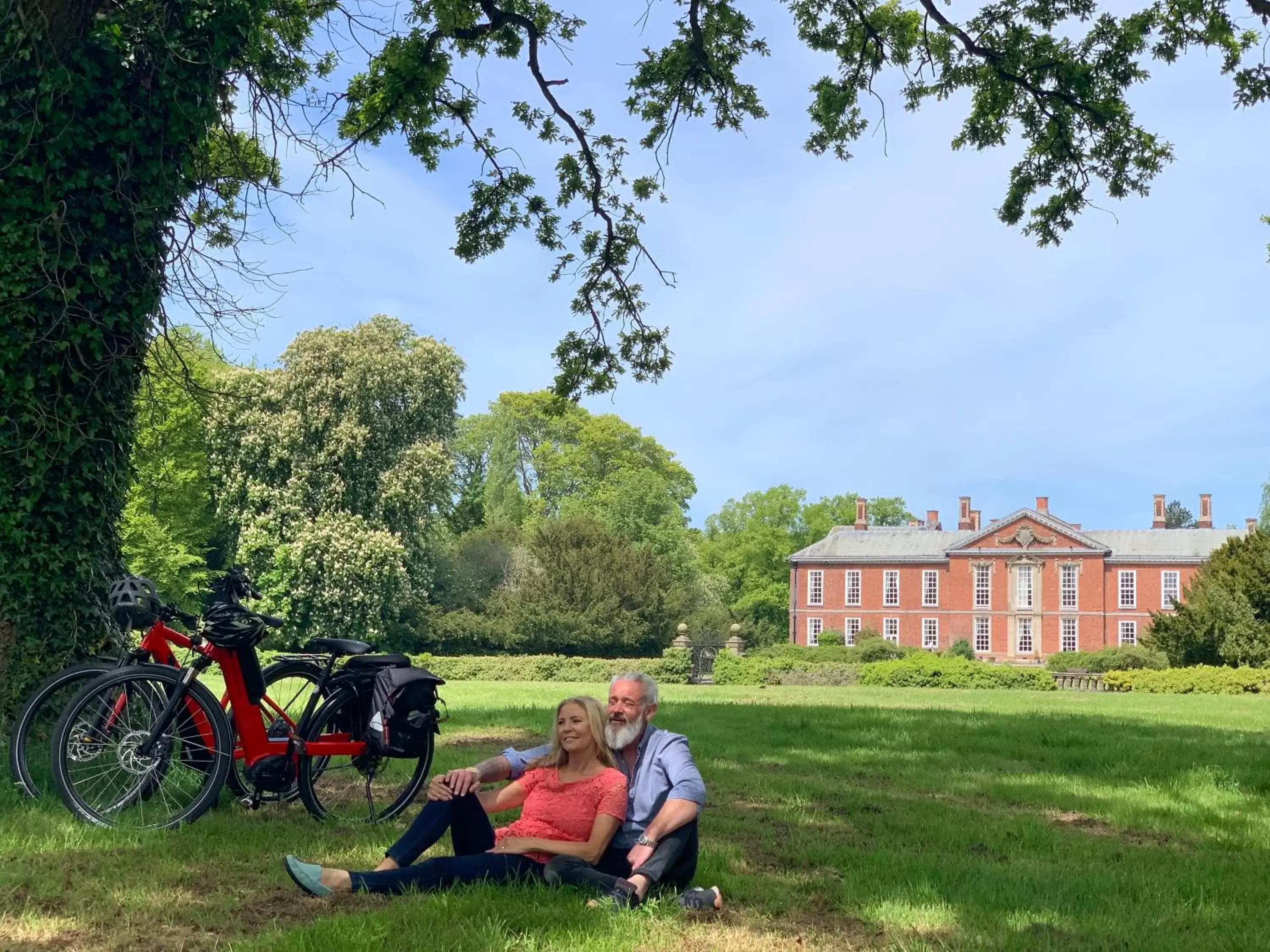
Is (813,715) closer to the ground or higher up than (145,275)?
closer to the ground

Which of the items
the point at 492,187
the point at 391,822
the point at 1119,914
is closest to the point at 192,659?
the point at 391,822

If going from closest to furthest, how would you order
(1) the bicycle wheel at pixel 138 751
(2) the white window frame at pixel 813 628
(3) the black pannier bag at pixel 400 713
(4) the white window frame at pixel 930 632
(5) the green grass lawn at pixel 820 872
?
1. (5) the green grass lawn at pixel 820 872
2. (1) the bicycle wheel at pixel 138 751
3. (3) the black pannier bag at pixel 400 713
4. (4) the white window frame at pixel 930 632
5. (2) the white window frame at pixel 813 628

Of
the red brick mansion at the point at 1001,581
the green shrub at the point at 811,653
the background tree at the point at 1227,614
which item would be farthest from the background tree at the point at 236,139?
the red brick mansion at the point at 1001,581

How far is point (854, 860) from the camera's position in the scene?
5.27 m

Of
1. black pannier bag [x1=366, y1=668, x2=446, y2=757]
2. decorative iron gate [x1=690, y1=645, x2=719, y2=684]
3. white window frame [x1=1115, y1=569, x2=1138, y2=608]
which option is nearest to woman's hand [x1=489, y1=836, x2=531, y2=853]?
black pannier bag [x1=366, y1=668, x2=446, y2=757]

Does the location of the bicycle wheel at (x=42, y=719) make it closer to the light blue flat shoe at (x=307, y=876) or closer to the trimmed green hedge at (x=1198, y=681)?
the light blue flat shoe at (x=307, y=876)

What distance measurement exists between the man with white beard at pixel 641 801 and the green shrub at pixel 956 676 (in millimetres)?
29515

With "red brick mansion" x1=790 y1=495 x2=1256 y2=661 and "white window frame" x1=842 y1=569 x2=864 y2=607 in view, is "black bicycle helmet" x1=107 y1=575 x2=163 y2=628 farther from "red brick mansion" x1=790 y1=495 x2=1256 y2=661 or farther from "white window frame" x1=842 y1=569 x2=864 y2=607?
"white window frame" x1=842 y1=569 x2=864 y2=607

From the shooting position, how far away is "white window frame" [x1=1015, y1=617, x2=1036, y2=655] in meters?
61.9

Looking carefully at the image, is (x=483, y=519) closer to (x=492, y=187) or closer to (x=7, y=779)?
(x=492, y=187)

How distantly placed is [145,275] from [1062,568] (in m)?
62.0

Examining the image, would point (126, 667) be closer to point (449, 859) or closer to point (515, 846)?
point (449, 859)

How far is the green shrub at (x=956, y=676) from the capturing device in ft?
109

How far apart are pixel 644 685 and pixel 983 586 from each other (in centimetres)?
6204
